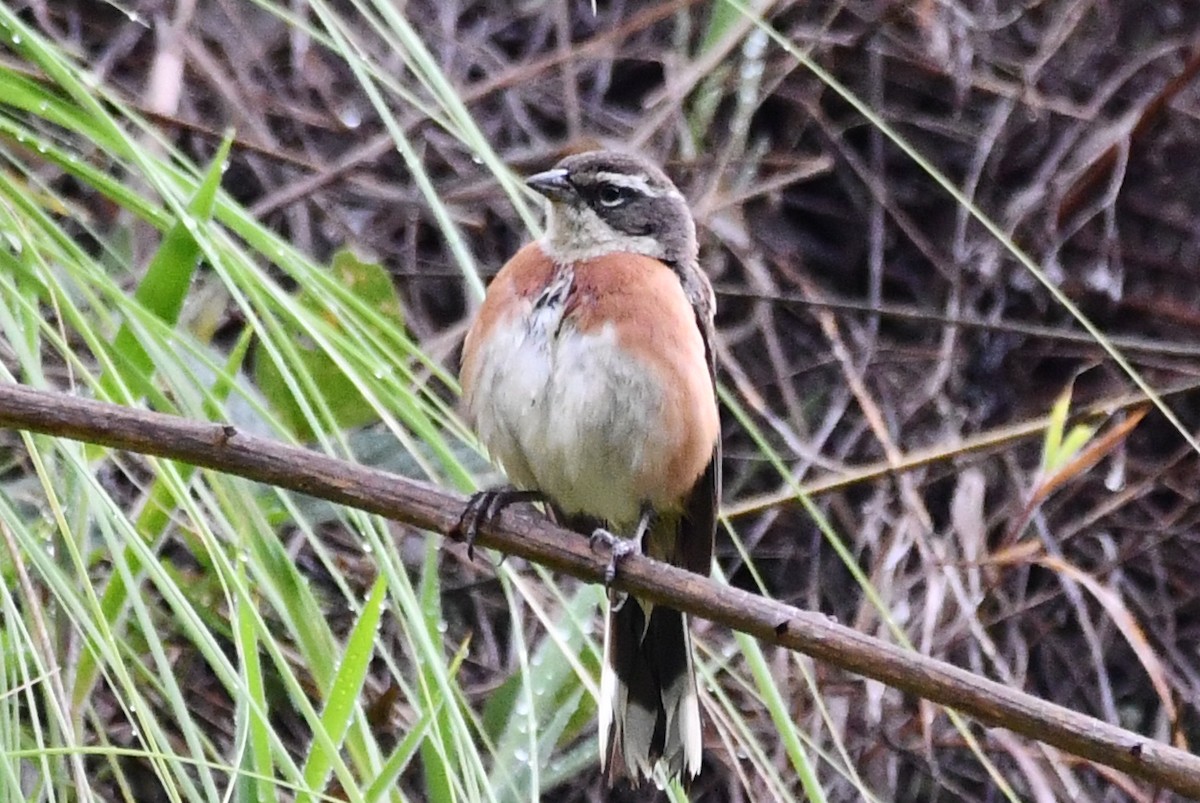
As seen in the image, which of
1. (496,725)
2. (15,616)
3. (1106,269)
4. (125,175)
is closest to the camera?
(15,616)

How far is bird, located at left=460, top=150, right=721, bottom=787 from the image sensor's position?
2.66 metres

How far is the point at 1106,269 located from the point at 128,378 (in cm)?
267

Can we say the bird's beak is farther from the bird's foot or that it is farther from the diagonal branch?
the diagonal branch

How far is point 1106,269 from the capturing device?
3844 mm

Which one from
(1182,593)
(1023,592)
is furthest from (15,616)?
(1182,593)

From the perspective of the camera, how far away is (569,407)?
2641mm

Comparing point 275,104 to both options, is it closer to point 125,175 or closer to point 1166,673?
point 125,175

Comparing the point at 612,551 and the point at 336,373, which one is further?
the point at 336,373

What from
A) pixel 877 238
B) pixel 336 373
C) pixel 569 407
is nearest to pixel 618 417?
pixel 569 407

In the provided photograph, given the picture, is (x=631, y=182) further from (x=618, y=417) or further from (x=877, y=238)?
(x=877, y=238)

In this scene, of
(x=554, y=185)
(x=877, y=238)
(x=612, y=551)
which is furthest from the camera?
(x=877, y=238)

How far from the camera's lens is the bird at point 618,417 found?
8.72ft

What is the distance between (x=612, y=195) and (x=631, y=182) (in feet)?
0.17

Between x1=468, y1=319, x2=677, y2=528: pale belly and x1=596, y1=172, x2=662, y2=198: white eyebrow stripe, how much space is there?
18.6 inches
